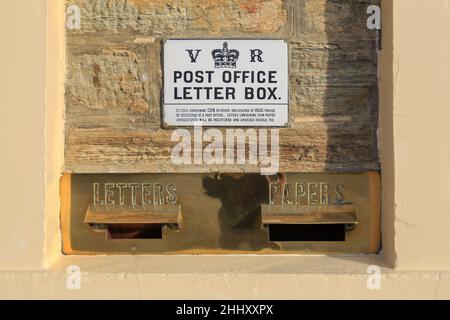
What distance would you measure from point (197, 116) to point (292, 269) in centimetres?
92

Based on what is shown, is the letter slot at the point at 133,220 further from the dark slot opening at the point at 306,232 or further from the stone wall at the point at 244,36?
the dark slot opening at the point at 306,232

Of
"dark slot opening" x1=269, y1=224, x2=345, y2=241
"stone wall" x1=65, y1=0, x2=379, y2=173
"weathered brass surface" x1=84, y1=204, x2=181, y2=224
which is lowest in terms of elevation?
"dark slot opening" x1=269, y1=224, x2=345, y2=241

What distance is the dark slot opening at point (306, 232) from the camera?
2.91 meters

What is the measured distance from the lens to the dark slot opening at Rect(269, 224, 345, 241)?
2908 mm

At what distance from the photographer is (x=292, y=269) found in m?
2.72

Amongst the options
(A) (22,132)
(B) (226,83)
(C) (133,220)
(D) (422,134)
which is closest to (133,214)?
(C) (133,220)

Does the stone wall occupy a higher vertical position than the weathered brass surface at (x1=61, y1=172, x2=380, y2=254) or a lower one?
higher

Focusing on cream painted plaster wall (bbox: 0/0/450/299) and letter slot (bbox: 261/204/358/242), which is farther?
letter slot (bbox: 261/204/358/242)

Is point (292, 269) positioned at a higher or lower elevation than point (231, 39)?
lower

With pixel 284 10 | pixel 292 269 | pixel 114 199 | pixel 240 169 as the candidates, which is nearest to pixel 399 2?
pixel 284 10

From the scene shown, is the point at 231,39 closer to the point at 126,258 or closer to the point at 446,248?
the point at 126,258

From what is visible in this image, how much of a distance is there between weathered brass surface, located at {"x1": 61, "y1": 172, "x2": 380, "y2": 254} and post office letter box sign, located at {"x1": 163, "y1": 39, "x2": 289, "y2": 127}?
311 mm

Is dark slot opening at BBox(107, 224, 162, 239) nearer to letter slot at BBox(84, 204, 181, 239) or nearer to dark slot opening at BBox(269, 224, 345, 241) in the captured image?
letter slot at BBox(84, 204, 181, 239)

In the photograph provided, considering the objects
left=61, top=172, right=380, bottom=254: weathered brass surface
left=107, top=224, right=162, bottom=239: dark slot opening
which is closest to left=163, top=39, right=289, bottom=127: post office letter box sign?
left=61, top=172, right=380, bottom=254: weathered brass surface
